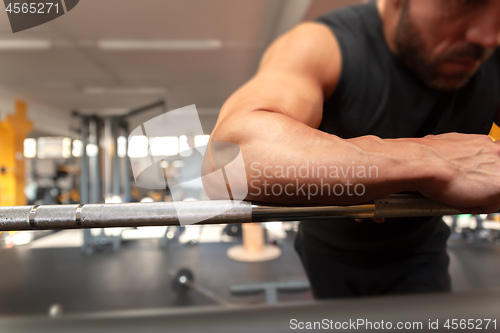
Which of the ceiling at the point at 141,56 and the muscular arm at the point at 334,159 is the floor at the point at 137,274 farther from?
the muscular arm at the point at 334,159

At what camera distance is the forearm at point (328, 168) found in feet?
0.91

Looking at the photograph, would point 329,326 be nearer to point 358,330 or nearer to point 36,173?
point 358,330

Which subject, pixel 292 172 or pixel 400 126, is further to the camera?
pixel 400 126

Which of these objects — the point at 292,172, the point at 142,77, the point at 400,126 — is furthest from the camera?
the point at 142,77

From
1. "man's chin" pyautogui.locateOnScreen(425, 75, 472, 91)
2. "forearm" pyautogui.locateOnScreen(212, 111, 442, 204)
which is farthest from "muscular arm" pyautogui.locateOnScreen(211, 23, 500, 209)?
"man's chin" pyautogui.locateOnScreen(425, 75, 472, 91)

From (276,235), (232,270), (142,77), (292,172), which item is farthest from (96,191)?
(292,172)

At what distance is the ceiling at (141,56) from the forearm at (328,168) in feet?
0.36

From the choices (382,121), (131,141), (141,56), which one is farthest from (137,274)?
(382,121)

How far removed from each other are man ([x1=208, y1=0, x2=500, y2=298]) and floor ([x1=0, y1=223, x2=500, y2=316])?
0.88 metres

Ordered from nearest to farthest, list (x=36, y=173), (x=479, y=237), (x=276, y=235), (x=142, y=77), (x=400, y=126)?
(x=400, y=126)
(x=142, y=77)
(x=479, y=237)
(x=276, y=235)
(x=36, y=173)

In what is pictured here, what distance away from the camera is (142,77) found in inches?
76.4

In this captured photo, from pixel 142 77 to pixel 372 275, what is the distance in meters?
1.91

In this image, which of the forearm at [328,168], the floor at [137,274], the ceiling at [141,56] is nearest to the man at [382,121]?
the forearm at [328,168]

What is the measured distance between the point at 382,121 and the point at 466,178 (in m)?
0.17
